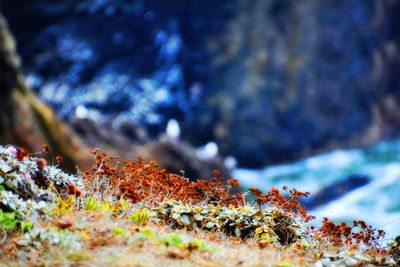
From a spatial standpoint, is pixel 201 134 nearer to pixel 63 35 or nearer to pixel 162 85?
pixel 162 85

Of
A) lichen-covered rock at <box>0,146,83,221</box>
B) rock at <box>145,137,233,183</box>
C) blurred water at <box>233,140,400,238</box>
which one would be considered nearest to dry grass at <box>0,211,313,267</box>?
lichen-covered rock at <box>0,146,83,221</box>

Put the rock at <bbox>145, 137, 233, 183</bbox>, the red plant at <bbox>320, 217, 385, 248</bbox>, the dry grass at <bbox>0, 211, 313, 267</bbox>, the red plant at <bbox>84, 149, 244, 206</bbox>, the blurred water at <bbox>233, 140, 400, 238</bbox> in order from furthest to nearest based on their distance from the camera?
the blurred water at <bbox>233, 140, 400, 238</bbox>
the rock at <bbox>145, 137, 233, 183</bbox>
the red plant at <bbox>84, 149, 244, 206</bbox>
the red plant at <bbox>320, 217, 385, 248</bbox>
the dry grass at <bbox>0, 211, 313, 267</bbox>

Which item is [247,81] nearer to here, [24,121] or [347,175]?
[347,175]

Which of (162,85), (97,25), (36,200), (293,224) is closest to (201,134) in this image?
(162,85)

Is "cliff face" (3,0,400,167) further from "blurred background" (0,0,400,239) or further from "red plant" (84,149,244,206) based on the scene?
"red plant" (84,149,244,206)

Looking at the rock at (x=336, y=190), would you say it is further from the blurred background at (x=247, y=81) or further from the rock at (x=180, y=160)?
the rock at (x=180, y=160)

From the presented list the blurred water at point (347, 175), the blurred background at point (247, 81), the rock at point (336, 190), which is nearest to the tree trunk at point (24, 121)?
the blurred background at point (247, 81)

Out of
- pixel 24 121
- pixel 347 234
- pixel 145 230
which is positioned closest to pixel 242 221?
pixel 347 234
